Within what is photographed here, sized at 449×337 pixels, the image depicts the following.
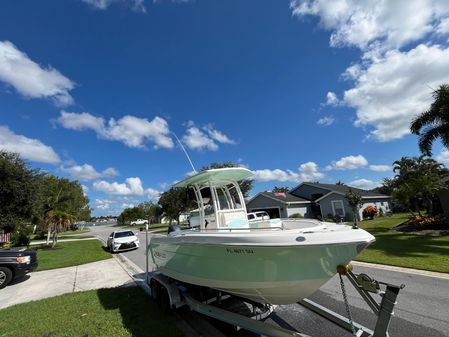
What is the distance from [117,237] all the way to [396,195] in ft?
63.9

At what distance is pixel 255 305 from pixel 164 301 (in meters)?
2.09

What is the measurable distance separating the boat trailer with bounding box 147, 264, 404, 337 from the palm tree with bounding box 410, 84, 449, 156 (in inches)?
581

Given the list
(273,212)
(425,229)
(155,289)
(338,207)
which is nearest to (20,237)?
(155,289)

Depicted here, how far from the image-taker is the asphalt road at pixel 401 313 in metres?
4.51

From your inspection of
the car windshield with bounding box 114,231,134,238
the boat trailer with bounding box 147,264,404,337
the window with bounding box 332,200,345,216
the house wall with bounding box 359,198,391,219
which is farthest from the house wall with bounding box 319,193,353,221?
the boat trailer with bounding box 147,264,404,337

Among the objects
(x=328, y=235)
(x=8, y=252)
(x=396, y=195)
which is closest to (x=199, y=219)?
(x=328, y=235)

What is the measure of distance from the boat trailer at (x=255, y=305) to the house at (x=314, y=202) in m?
26.3

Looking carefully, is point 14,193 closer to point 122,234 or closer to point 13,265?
point 122,234

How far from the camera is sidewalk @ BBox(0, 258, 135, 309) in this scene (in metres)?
8.66

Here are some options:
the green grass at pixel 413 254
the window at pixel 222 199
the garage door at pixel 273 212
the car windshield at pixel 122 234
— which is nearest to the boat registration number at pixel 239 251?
the window at pixel 222 199

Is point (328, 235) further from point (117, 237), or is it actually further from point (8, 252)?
point (117, 237)

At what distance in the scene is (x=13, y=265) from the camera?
397 inches

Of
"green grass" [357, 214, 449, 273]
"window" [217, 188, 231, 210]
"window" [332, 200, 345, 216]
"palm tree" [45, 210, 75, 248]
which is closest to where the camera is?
"window" [217, 188, 231, 210]

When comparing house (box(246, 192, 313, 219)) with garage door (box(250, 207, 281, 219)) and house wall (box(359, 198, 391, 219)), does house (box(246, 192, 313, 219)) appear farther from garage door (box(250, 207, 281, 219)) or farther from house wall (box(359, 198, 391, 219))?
house wall (box(359, 198, 391, 219))
